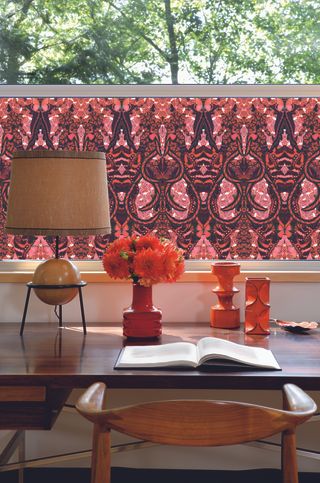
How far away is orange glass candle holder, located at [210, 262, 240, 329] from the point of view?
2.38 m

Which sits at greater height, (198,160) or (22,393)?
(198,160)

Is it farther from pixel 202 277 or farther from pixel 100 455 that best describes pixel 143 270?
pixel 100 455

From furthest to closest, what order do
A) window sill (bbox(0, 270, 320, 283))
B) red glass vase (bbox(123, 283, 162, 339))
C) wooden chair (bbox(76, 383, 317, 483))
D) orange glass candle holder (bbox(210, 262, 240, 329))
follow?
window sill (bbox(0, 270, 320, 283)) < orange glass candle holder (bbox(210, 262, 240, 329)) < red glass vase (bbox(123, 283, 162, 339)) < wooden chair (bbox(76, 383, 317, 483))

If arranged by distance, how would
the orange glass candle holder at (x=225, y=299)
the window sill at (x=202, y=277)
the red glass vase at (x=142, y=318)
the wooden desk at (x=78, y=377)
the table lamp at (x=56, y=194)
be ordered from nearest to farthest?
the wooden desk at (x=78, y=377) < the table lamp at (x=56, y=194) < the red glass vase at (x=142, y=318) < the orange glass candle holder at (x=225, y=299) < the window sill at (x=202, y=277)

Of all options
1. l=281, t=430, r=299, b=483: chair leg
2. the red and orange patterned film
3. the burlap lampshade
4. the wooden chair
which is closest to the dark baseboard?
the red and orange patterned film

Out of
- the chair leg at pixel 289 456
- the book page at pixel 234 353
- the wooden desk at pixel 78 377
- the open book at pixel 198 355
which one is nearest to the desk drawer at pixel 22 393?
the wooden desk at pixel 78 377

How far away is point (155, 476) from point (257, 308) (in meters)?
0.86

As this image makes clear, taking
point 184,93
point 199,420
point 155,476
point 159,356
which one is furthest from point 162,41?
point 199,420

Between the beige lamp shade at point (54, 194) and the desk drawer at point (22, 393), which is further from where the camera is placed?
→ the beige lamp shade at point (54, 194)

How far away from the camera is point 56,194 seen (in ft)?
6.88

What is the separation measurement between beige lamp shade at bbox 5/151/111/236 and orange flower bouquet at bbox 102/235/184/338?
0.41ft

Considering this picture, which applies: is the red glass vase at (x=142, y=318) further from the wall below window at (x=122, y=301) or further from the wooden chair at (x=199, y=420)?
the wooden chair at (x=199, y=420)

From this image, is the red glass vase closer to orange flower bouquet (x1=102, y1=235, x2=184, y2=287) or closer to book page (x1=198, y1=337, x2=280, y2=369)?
orange flower bouquet (x1=102, y1=235, x2=184, y2=287)

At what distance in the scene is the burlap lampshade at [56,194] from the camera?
2.09 meters
